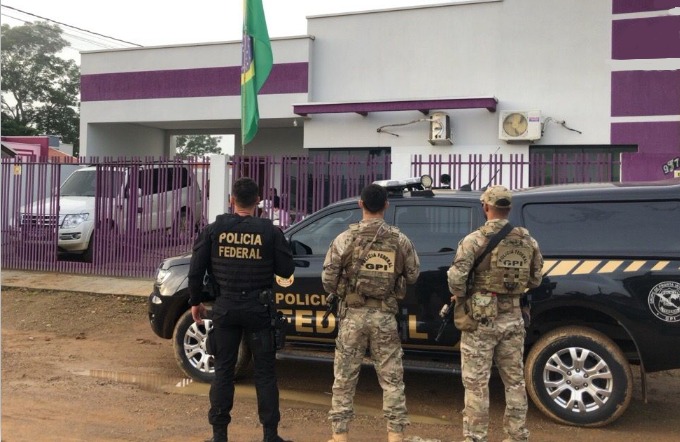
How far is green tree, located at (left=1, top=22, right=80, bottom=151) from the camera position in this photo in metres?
43.7

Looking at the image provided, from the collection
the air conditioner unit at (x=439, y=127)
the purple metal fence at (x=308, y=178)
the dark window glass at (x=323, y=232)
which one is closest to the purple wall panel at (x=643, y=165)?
the purple metal fence at (x=308, y=178)

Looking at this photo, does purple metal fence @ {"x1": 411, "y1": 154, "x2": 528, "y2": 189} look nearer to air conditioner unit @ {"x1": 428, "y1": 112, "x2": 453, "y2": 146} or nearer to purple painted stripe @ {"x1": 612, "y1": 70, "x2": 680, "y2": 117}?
air conditioner unit @ {"x1": 428, "y1": 112, "x2": 453, "y2": 146}

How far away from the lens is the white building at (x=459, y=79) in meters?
13.5

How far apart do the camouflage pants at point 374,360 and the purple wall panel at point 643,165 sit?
7.82 metres

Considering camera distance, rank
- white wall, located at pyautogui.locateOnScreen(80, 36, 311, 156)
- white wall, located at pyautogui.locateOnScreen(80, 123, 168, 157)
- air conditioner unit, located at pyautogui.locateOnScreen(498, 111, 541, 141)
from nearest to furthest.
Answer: air conditioner unit, located at pyautogui.locateOnScreen(498, 111, 541, 141)
white wall, located at pyautogui.locateOnScreen(80, 36, 311, 156)
white wall, located at pyautogui.locateOnScreen(80, 123, 168, 157)

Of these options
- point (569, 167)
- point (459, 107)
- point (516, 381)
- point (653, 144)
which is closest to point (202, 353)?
point (516, 381)

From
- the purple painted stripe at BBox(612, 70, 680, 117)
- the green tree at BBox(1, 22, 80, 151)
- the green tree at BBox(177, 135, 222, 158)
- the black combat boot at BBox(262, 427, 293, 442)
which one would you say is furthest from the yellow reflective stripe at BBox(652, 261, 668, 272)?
the green tree at BBox(177, 135, 222, 158)

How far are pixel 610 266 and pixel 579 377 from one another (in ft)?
2.75

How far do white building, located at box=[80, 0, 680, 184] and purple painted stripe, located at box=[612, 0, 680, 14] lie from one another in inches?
0.8

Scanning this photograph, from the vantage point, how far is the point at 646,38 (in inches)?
527

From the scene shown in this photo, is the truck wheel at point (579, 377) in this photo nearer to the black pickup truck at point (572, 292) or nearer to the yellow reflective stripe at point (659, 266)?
the black pickup truck at point (572, 292)

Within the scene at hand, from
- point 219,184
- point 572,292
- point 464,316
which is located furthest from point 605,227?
point 219,184

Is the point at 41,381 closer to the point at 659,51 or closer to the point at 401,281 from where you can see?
the point at 401,281

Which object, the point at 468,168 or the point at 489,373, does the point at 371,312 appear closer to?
the point at 489,373
